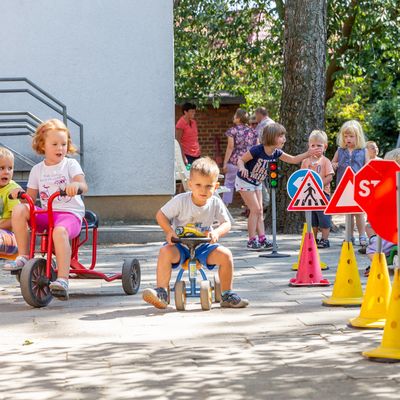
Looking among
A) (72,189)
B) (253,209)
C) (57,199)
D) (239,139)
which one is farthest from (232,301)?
(239,139)

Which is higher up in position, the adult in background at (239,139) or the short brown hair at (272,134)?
the adult in background at (239,139)

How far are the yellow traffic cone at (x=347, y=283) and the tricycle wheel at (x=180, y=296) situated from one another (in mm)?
1142

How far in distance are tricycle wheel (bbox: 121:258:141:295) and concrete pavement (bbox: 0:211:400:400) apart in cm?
10

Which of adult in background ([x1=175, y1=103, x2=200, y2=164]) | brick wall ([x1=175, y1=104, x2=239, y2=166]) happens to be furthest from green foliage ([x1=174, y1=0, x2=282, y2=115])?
adult in background ([x1=175, y1=103, x2=200, y2=164])

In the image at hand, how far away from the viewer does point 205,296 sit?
8641 mm

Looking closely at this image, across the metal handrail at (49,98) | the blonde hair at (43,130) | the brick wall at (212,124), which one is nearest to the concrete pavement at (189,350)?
the blonde hair at (43,130)

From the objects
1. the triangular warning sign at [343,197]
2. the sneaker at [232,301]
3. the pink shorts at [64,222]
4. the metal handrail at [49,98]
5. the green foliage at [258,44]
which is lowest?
the sneaker at [232,301]

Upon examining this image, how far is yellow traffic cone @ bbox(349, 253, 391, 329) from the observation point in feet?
24.8

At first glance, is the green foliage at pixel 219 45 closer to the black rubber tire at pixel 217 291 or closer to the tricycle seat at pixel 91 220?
the tricycle seat at pixel 91 220

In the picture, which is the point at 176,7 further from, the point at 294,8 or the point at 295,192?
the point at 295,192

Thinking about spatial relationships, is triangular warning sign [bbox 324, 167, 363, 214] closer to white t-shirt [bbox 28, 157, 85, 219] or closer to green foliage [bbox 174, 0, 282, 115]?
white t-shirt [bbox 28, 157, 85, 219]

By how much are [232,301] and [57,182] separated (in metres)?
1.87

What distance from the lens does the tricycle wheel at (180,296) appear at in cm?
867

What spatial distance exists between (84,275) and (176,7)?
57.6 ft
